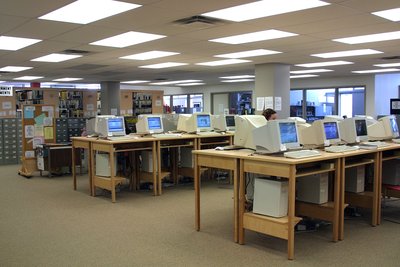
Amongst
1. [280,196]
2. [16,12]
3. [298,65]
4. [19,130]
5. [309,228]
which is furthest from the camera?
[19,130]

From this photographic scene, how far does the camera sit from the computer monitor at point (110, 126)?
21.3 feet

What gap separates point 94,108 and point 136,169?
19.3ft

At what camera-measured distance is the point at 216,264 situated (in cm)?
356

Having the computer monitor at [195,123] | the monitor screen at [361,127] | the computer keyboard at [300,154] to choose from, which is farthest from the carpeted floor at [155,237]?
the computer monitor at [195,123]

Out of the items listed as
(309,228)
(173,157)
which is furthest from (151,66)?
(309,228)

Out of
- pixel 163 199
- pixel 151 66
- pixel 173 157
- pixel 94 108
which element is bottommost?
pixel 163 199

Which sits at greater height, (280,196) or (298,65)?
(298,65)

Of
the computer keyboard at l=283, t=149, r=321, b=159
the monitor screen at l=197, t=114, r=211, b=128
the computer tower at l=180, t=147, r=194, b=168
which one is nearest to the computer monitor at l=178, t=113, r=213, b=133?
the monitor screen at l=197, t=114, r=211, b=128

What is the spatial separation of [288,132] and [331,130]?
0.95m

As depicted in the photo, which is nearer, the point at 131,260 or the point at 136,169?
the point at 131,260

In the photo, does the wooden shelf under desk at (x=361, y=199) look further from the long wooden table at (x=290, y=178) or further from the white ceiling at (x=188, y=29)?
the white ceiling at (x=188, y=29)

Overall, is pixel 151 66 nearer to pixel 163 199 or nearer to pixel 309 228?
pixel 163 199

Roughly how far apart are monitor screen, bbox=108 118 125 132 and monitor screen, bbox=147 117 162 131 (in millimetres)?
494

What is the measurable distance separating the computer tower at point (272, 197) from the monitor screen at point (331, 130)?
1.17 m
